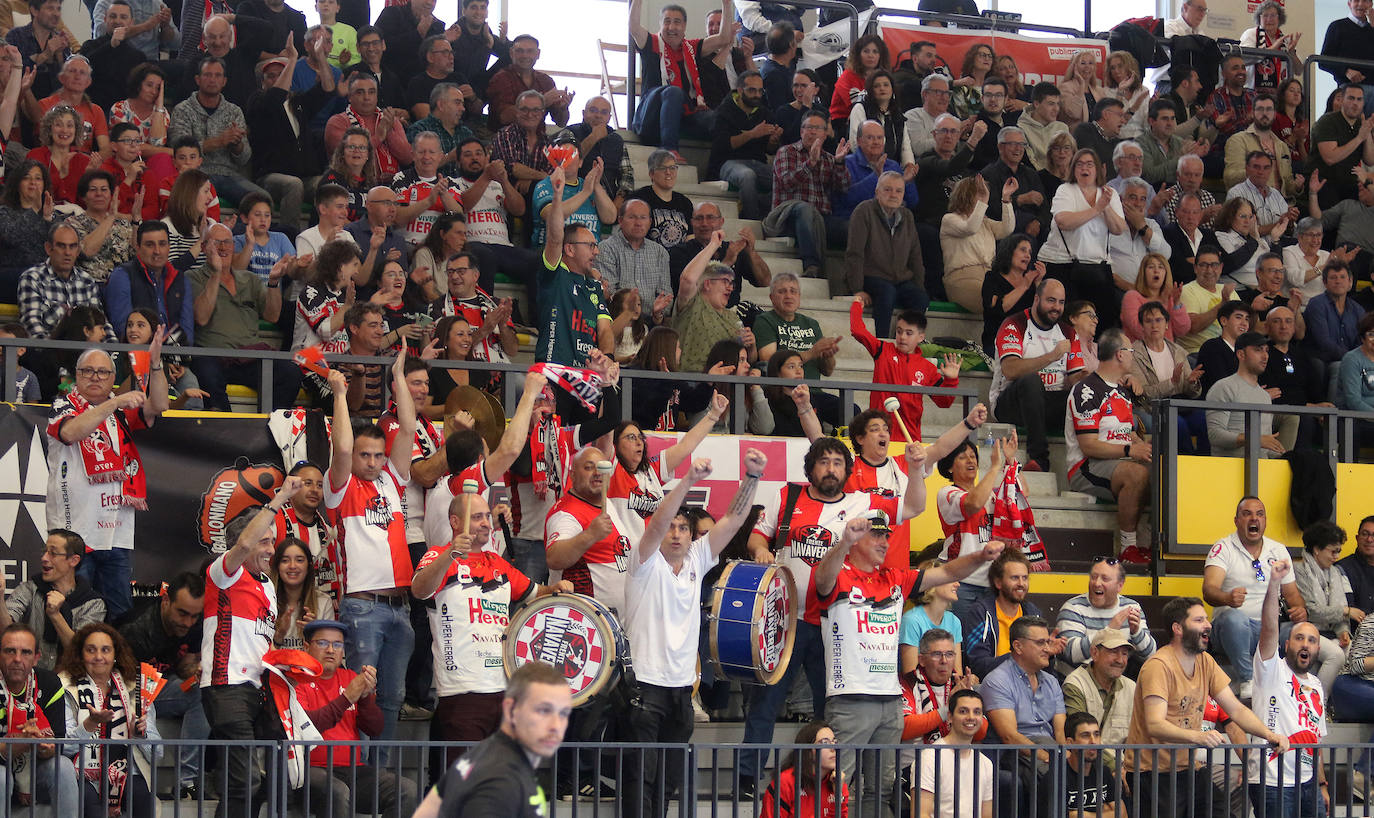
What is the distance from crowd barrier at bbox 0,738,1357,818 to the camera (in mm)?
8820

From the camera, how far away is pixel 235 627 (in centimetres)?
990

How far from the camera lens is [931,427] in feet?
47.7

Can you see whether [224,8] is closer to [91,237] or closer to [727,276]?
[91,237]

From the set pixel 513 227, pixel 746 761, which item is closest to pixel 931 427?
pixel 513 227

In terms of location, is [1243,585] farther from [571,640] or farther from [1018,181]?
[571,640]

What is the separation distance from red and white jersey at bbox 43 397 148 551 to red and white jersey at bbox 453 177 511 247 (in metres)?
4.08

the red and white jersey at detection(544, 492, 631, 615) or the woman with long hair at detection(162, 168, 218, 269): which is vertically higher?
the woman with long hair at detection(162, 168, 218, 269)

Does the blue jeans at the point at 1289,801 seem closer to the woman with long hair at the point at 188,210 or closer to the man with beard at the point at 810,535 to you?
the man with beard at the point at 810,535

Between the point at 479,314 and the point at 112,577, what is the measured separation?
125 inches

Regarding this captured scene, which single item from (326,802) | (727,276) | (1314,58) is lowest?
(326,802)

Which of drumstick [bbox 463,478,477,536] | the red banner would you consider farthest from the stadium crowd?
the red banner

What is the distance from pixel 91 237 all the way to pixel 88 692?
3835 mm

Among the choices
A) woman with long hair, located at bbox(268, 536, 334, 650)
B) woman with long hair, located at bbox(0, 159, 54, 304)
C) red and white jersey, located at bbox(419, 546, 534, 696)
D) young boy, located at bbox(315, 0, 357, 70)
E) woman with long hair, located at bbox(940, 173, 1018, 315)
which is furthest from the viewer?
young boy, located at bbox(315, 0, 357, 70)

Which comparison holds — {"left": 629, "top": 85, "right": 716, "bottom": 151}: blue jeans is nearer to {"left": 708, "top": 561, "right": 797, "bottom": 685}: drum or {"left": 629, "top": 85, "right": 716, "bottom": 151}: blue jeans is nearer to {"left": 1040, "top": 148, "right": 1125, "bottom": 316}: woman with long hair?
{"left": 1040, "top": 148, "right": 1125, "bottom": 316}: woman with long hair
